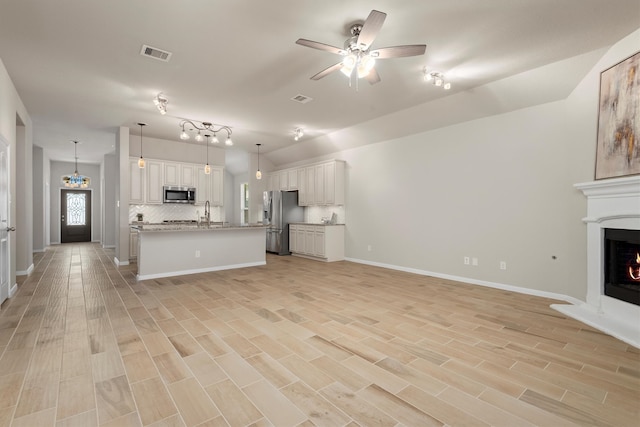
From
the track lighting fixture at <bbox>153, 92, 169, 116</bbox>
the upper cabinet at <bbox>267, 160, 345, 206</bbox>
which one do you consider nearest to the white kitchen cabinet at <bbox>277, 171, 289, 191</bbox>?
the upper cabinet at <bbox>267, 160, 345, 206</bbox>

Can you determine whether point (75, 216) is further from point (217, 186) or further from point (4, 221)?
point (4, 221)

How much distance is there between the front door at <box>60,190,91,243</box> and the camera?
1121 centimetres

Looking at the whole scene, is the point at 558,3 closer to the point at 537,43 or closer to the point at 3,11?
the point at 537,43

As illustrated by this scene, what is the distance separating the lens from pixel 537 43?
3211mm

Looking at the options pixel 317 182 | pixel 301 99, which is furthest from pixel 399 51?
pixel 317 182

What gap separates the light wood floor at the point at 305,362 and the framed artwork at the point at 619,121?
1.81 m

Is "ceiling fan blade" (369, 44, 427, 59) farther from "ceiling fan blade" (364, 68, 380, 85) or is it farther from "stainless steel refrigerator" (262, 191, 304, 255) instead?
"stainless steel refrigerator" (262, 191, 304, 255)

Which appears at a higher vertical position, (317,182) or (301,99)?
(301,99)

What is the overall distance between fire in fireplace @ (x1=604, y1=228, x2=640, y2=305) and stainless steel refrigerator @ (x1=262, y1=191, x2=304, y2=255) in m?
6.54

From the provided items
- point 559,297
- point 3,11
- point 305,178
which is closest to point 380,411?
point 559,297

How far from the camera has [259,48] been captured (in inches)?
131

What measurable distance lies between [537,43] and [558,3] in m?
0.69

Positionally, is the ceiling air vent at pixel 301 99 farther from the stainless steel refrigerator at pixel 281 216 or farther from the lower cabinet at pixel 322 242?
the stainless steel refrigerator at pixel 281 216

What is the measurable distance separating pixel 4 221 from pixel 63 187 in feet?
30.6
